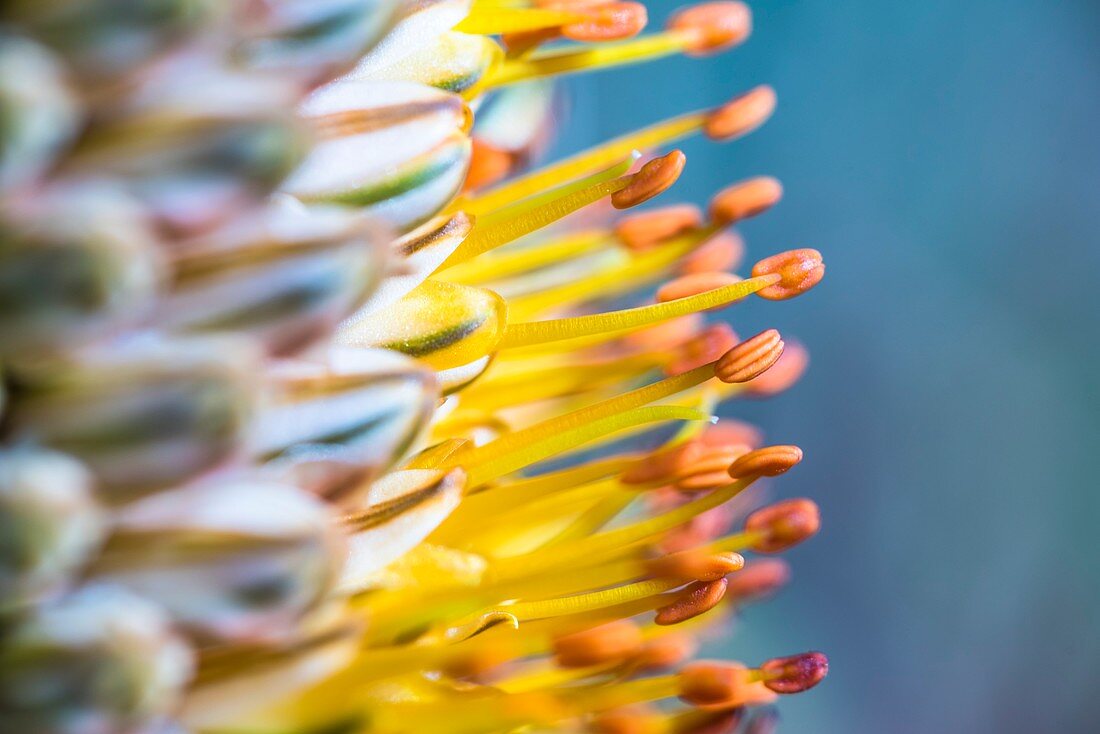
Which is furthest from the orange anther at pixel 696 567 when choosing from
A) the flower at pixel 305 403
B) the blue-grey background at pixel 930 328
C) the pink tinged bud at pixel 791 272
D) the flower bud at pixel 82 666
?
the blue-grey background at pixel 930 328

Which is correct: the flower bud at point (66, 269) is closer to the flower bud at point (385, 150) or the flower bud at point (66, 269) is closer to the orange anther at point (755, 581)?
the flower bud at point (385, 150)

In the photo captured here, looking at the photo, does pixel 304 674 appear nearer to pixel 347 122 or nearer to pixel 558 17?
pixel 347 122

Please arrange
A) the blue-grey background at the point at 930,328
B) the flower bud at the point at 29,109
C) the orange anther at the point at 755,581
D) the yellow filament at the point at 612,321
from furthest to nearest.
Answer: the blue-grey background at the point at 930,328 → the orange anther at the point at 755,581 → the yellow filament at the point at 612,321 → the flower bud at the point at 29,109

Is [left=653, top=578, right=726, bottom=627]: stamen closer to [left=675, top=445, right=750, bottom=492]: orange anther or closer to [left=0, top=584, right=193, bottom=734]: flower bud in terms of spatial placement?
[left=675, top=445, right=750, bottom=492]: orange anther

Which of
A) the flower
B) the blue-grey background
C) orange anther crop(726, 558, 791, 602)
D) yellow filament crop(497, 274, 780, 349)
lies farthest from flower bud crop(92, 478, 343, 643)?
the blue-grey background

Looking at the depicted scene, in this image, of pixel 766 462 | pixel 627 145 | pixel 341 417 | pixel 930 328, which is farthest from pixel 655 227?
pixel 930 328

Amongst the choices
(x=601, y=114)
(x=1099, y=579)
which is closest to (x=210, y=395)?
(x=601, y=114)

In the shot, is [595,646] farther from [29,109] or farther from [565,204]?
[29,109]
